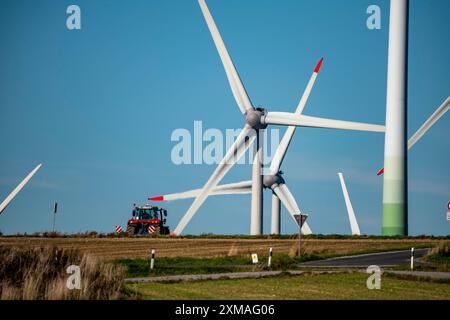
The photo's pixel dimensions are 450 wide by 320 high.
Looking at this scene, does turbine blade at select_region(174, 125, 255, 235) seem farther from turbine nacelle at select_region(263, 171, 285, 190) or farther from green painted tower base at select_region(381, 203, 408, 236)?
green painted tower base at select_region(381, 203, 408, 236)

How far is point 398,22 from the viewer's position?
6875cm

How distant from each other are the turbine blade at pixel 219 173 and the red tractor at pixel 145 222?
102 inches

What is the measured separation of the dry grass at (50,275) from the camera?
68.7 feet

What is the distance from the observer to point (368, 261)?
4503cm

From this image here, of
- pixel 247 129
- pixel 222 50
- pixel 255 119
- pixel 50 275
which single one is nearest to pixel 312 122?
pixel 255 119

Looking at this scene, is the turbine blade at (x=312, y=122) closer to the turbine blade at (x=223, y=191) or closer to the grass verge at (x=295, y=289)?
the turbine blade at (x=223, y=191)

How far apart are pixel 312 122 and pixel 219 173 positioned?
394 inches

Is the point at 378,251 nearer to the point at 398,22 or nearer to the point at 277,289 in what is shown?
the point at 398,22

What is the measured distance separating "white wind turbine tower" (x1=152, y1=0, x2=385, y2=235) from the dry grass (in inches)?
1862

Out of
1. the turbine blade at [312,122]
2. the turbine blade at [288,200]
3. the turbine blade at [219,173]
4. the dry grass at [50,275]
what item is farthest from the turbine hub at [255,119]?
the dry grass at [50,275]

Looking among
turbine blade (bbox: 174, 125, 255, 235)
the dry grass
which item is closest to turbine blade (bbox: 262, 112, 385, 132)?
turbine blade (bbox: 174, 125, 255, 235)

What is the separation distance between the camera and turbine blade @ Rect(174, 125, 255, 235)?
74.6 meters
